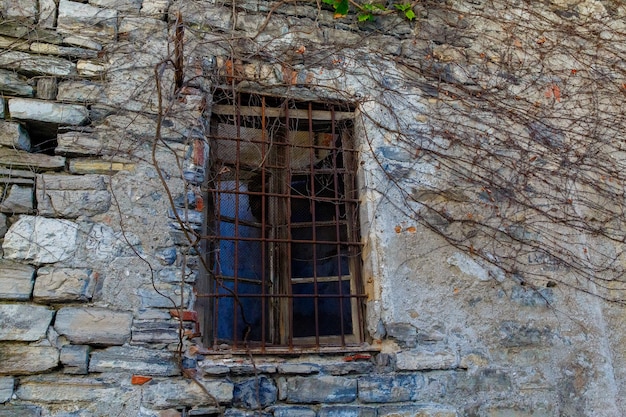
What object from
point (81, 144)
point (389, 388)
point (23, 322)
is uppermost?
point (81, 144)

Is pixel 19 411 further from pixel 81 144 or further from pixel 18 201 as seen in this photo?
pixel 81 144

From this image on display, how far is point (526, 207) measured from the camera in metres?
3.37

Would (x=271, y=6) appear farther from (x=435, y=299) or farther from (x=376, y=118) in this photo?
(x=435, y=299)

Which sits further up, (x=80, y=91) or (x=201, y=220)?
(x=80, y=91)

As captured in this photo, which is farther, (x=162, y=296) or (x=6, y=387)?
(x=162, y=296)

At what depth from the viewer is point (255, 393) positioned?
273 centimetres

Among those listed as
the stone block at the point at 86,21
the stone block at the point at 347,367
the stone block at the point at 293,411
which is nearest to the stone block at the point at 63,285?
the stone block at the point at 293,411

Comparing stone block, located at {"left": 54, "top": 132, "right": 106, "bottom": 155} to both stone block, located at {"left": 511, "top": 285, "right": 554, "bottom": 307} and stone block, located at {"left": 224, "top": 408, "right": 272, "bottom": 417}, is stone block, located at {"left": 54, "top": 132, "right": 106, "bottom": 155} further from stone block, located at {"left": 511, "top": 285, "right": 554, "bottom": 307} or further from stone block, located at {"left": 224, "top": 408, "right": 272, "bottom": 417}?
→ stone block, located at {"left": 511, "top": 285, "right": 554, "bottom": 307}

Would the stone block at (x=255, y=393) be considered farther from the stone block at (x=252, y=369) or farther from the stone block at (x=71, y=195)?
the stone block at (x=71, y=195)

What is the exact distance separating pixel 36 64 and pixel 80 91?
0.24 meters

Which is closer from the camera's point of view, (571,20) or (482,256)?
(482,256)

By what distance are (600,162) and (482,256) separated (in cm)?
105

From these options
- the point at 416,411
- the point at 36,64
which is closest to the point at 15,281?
the point at 36,64

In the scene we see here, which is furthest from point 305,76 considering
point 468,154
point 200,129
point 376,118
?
point 468,154
